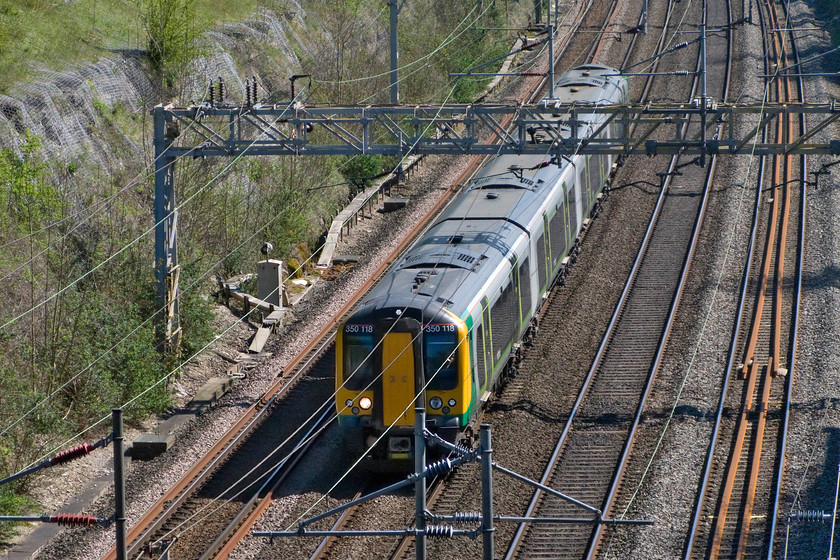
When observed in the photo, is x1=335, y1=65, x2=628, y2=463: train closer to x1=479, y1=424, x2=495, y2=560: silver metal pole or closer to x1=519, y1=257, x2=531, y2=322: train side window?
x1=519, y1=257, x2=531, y2=322: train side window

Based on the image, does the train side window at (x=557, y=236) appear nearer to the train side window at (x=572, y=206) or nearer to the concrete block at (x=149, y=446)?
the train side window at (x=572, y=206)

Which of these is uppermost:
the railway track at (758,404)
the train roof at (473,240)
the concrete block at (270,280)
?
the train roof at (473,240)

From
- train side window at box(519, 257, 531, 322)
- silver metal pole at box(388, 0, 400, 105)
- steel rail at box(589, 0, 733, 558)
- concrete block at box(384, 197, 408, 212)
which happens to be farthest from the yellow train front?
concrete block at box(384, 197, 408, 212)

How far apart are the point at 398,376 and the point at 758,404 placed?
6.53 metres

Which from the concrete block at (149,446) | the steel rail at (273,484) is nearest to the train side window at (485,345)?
the steel rail at (273,484)

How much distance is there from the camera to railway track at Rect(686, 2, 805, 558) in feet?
46.5

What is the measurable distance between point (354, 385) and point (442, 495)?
1956mm

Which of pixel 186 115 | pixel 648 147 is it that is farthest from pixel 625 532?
pixel 186 115

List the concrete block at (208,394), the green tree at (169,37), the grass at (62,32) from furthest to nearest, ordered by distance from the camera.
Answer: the green tree at (169,37) → the grass at (62,32) → the concrete block at (208,394)

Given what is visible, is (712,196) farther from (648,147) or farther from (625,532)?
(625,532)

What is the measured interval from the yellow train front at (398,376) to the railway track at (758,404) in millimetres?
3628

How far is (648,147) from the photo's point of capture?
1827 cm

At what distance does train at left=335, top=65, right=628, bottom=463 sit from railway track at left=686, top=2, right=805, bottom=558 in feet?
11.6

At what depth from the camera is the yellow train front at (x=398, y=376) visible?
49.1ft
